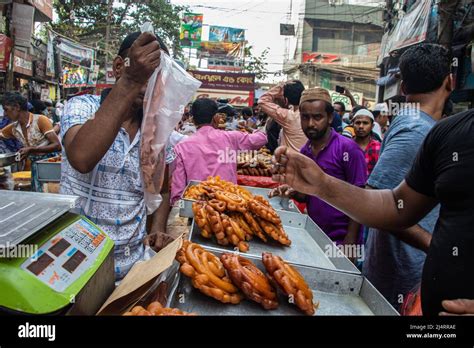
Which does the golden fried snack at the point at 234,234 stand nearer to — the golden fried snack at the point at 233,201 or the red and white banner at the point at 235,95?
the golden fried snack at the point at 233,201

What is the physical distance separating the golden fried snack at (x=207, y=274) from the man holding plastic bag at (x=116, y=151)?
373 mm

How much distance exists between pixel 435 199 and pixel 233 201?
119 cm

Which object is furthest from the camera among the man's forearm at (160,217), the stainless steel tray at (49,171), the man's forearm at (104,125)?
the stainless steel tray at (49,171)

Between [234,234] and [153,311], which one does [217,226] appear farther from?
[153,311]

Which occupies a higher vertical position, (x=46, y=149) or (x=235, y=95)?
(x=235, y=95)

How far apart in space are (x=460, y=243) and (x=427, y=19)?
26.3 feet

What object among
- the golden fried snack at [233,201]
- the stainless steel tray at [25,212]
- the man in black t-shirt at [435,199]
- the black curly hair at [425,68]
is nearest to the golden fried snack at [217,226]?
the golden fried snack at [233,201]

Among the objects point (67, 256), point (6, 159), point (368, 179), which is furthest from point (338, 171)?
point (6, 159)

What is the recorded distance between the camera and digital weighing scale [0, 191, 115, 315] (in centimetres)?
82

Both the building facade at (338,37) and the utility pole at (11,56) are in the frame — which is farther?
the building facade at (338,37)

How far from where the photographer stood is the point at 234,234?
2.10 meters

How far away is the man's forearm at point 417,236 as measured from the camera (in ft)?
5.95
